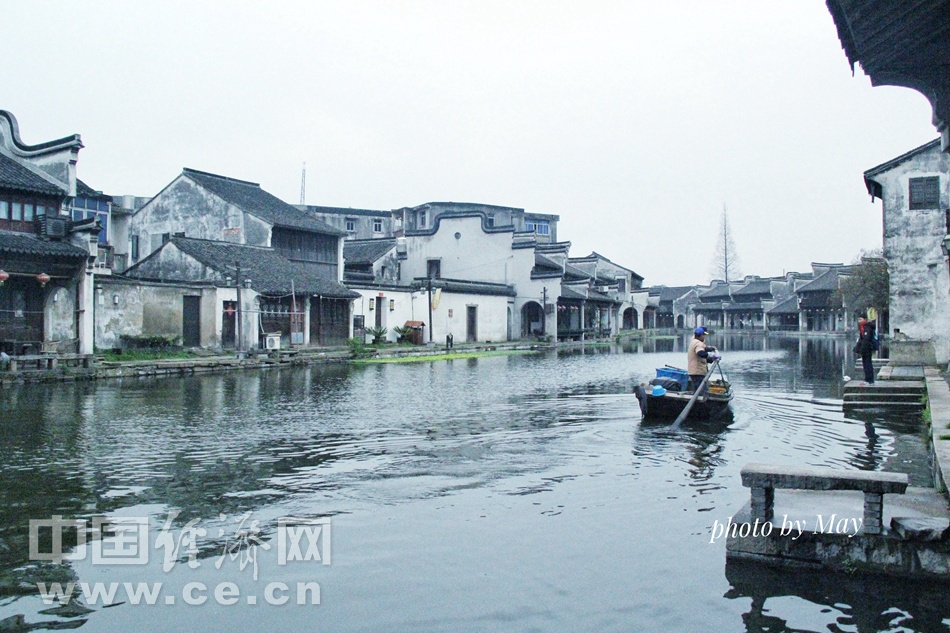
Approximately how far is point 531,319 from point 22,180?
115 feet

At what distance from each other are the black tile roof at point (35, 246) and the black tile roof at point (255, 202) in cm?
1294

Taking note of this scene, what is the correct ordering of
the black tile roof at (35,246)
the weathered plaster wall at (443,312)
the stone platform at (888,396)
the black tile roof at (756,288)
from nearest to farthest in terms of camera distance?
the stone platform at (888,396)
the black tile roof at (35,246)
the weathered plaster wall at (443,312)
the black tile roof at (756,288)

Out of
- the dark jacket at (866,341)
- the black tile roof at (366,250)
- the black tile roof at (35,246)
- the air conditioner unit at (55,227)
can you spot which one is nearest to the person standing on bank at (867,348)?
the dark jacket at (866,341)

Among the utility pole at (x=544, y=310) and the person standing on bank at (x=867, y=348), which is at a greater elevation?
the utility pole at (x=544, y=310)

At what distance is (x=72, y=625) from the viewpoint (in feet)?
17.6

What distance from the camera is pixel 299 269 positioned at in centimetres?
3662

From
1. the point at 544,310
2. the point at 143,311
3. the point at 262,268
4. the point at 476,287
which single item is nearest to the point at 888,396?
the point at 143,311

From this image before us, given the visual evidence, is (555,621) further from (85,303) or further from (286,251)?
(286,251)

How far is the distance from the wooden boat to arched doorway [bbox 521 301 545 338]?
38.5 meters

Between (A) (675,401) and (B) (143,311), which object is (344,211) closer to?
(B) (143,311)

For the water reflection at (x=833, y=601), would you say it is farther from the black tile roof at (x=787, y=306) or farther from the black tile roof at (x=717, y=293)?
the black tile roof at (x=717, y=293)

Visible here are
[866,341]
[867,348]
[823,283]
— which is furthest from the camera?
[823,283]

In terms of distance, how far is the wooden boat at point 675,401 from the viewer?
45.2ft

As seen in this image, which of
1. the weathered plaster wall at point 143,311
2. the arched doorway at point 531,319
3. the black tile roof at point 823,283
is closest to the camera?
the weathered plaster wall at point 143,311
